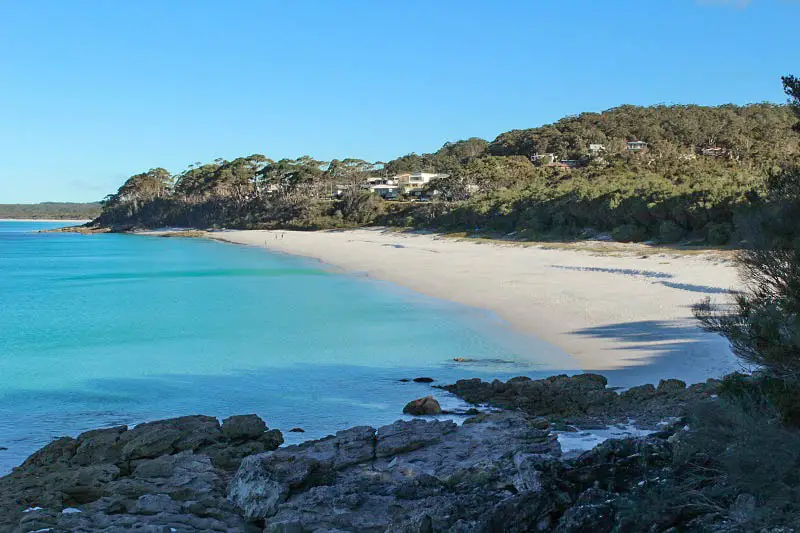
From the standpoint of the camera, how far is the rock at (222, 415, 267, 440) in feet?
25.6

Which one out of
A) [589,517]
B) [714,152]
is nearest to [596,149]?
[714,152]

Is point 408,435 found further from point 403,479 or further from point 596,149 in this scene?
point 596,149

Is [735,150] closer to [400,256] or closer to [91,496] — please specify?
[400,256]

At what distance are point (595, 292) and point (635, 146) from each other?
2693 inches

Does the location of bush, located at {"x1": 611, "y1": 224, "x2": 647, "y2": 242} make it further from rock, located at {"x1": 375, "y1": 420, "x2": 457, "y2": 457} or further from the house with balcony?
the house with balcony

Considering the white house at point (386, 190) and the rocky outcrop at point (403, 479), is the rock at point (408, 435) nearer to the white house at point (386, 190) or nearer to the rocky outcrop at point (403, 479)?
the rocky outcrop at point (403, 479)

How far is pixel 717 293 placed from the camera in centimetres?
1666

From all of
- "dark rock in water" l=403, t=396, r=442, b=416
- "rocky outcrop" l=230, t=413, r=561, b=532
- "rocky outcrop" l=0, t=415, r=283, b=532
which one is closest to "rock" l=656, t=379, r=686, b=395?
"rocky outcrop" l=230, t=413, r=561, b=532

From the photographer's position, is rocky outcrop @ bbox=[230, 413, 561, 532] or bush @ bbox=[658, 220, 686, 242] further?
bush @ bbox=[658, 220, 686, 242]

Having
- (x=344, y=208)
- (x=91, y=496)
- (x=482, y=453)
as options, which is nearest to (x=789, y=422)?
(x=482, y=453)

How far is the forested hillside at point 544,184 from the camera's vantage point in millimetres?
33281

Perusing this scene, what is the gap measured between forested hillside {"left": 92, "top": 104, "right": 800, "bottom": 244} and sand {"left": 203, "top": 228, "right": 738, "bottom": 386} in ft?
10.7

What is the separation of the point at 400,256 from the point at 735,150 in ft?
156

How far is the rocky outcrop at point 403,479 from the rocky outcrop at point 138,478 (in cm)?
40
